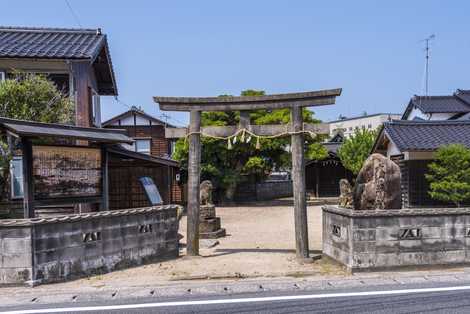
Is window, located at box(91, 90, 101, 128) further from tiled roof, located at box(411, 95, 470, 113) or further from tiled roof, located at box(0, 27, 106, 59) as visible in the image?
tiled roof, located at box(411, 95, 470, 113)

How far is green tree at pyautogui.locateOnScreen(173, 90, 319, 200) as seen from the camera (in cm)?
2553

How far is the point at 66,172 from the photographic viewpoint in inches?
358

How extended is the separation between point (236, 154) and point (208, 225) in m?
12.5

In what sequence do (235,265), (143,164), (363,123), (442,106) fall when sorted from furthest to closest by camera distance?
(363,123) < (442,106) < (143,164) < (235,265)

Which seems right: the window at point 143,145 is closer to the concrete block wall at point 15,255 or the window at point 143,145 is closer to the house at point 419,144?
the house at point 419,144

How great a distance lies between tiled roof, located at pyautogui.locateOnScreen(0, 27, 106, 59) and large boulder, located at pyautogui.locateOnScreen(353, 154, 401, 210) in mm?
10015

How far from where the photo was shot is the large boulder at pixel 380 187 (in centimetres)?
→ 884

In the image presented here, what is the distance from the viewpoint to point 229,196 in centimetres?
2759

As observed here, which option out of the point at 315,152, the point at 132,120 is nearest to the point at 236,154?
the point at 315,152

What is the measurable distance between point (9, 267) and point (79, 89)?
29.8 feet

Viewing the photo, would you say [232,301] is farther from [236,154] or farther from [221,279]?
[236,154]

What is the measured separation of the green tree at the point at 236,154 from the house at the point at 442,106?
1180 cm

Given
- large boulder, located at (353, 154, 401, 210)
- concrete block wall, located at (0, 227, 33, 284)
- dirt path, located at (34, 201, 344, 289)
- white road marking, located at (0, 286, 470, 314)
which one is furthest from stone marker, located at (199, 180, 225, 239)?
white road marking, located at (0, 286, 470, 314)

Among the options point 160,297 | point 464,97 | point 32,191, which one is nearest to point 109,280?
point 160,297
